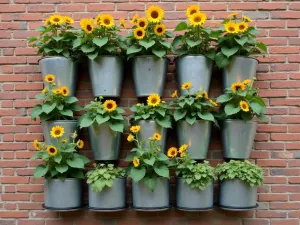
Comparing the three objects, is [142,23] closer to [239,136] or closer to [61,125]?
[61,125]

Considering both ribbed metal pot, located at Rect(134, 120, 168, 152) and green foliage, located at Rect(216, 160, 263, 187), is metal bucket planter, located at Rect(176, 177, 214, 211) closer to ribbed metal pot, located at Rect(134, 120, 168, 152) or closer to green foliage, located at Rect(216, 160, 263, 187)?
green foliage, located at Rect(216, 160, 263, 187)

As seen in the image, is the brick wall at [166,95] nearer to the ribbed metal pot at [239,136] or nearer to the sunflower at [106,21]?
the ribbed metal pot at [239,136]

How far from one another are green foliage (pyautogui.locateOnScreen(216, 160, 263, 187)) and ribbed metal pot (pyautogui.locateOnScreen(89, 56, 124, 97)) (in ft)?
2.70

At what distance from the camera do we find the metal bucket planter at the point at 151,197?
2.37m

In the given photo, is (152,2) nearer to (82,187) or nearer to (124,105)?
(124,105)

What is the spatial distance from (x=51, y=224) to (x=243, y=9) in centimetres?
190

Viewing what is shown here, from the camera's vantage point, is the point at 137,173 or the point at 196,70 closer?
the point at 137,173

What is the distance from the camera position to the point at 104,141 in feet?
8.00

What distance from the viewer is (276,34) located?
8.55 ft

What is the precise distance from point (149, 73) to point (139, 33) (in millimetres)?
251

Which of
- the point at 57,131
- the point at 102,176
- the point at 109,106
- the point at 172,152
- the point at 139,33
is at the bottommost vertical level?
the point at 102,176

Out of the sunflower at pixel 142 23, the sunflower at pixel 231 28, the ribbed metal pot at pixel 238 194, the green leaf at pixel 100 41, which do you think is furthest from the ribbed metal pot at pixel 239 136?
the green leaf at pixel 100 41

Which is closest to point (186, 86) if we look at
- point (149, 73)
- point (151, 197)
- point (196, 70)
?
point (196, 70)

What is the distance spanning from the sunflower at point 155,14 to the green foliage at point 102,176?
93 cm
